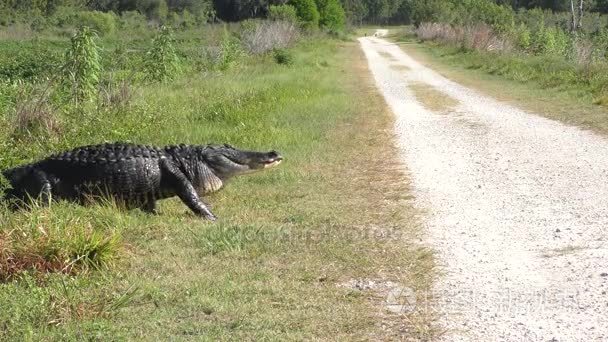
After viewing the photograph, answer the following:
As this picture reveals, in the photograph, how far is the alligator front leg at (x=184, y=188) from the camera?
6.96 m

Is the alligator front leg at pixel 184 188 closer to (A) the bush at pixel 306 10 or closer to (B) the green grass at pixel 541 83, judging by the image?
(B) the green grass at pixel 541 83

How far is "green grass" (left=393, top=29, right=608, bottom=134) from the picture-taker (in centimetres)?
1427

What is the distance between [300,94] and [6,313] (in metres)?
13.0

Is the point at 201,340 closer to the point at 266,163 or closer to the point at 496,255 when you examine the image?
the point at 496,255

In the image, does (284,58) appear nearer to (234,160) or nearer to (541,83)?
(541,83)

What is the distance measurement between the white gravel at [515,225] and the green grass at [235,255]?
0.29m

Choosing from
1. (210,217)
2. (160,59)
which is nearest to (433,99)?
(160,59)

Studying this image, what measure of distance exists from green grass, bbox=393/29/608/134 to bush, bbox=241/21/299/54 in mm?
7204

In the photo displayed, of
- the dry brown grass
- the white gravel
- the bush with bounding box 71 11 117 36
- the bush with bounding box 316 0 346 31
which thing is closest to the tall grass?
the dry brown grass

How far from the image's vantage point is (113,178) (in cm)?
705

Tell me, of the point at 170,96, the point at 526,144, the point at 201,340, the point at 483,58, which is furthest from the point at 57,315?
the point at 483,58

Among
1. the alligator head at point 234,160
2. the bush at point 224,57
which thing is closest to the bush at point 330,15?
the bush at point 224,57

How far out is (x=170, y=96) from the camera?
579 inches

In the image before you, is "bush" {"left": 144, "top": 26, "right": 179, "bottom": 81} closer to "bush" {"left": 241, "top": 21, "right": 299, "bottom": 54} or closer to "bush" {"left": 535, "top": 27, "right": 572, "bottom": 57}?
"bush" {"left": 241, "top": 21, "right": 299, "bottom": 54}
